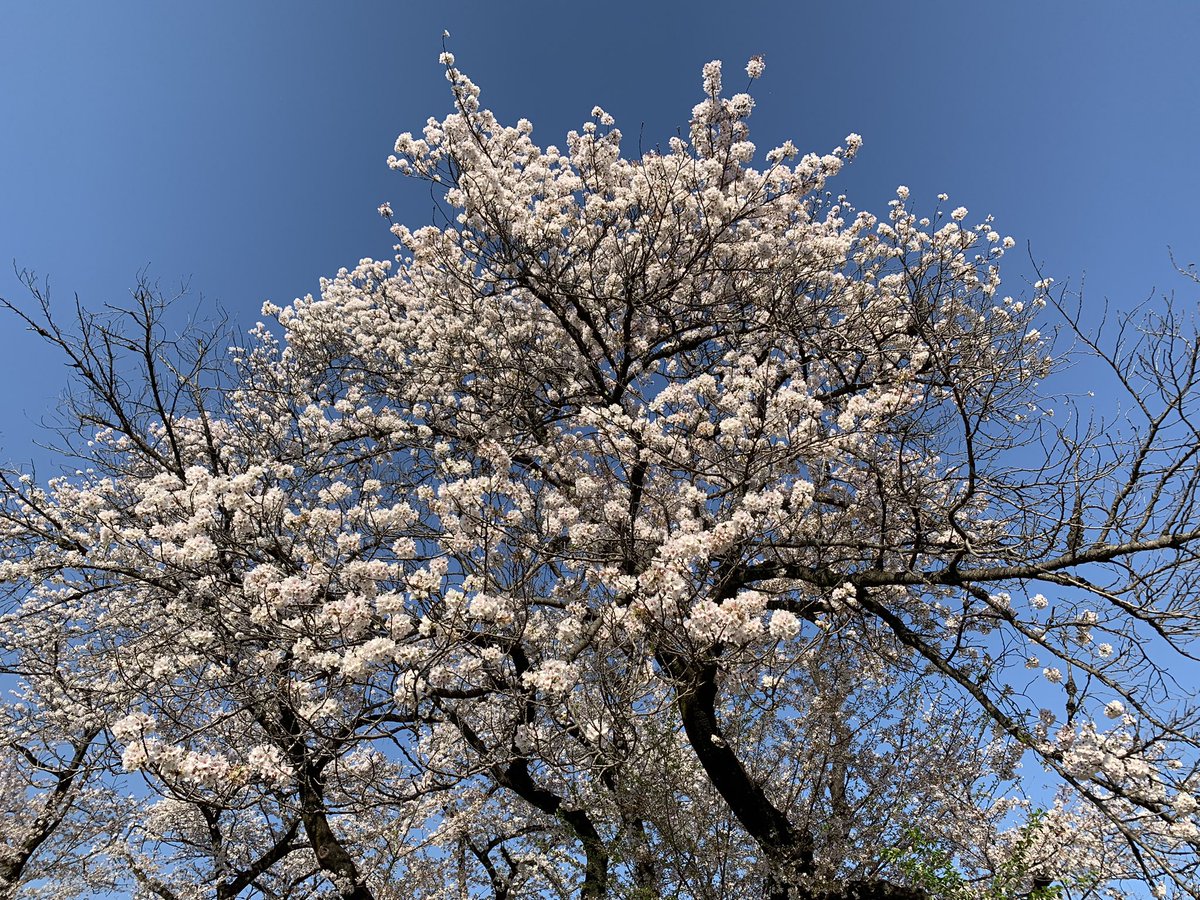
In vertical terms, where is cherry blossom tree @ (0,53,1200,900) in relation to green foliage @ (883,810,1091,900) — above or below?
above

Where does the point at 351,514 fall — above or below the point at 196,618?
above

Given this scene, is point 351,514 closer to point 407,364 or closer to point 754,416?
point 407,364

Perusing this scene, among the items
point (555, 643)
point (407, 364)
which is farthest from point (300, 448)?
point (555, 643)

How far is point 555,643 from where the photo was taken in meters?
5.61

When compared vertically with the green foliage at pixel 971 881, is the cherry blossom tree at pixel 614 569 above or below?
above

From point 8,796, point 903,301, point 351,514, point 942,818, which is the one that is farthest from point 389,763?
point 903,301

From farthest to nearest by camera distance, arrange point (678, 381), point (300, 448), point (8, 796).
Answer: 1. point (8, 796)
2. point (300, 448)
3. point (678, 381)

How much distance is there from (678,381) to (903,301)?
2.60 meters

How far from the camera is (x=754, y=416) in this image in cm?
619

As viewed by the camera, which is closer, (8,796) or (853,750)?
(853,750)

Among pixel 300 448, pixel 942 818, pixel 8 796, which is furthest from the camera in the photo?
pixel 8 796

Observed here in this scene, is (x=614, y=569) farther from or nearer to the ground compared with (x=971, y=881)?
farther from the ground

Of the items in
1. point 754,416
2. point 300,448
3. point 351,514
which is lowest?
point 754,416

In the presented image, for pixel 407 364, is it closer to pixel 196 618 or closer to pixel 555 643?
pixel 196 618
